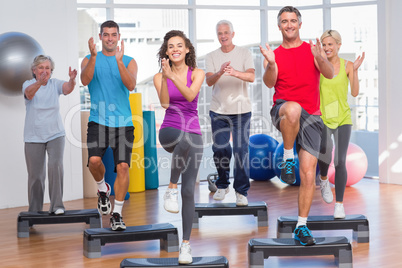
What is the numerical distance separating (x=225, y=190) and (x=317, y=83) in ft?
6.55

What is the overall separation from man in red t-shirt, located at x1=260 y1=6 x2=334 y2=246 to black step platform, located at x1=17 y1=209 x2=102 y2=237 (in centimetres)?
190

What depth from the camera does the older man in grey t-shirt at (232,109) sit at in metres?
5.59

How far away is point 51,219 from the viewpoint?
529 cm

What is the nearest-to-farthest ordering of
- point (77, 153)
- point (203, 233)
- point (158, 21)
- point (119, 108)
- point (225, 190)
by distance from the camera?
point (119, 108) → point (203, 233) → point (225, 190) → point (77, 153) → point (158, 21)

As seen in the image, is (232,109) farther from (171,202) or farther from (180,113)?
(171,202)

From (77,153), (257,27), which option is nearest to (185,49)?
(77,153)

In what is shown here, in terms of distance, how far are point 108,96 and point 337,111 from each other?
6.08 ft

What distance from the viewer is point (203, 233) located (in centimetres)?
527

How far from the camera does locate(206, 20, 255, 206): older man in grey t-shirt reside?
5590 mm

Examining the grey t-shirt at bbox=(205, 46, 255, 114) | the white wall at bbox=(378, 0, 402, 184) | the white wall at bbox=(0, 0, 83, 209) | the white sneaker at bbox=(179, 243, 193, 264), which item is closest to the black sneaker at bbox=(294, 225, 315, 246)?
the white sneaker at bbox=(179, 243, 193, 264)

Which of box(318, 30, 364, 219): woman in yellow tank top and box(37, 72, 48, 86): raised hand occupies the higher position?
box(37, 72, 48, 86): raised hand

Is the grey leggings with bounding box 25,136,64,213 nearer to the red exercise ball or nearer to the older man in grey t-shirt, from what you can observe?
the older man in grey t-shirt

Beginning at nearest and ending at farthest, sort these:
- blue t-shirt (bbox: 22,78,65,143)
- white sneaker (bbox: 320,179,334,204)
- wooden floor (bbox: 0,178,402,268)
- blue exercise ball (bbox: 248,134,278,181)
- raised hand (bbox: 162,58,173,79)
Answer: raised hand (bbox: 162,58,173,79), wooden floor (bbox: 0,178,402,268), white sneaker (bbox: 320,179,334,204), blue t-shirt (bbox: 22,78,65,143), blue exercise ball (bbox: 248,134,278,181)

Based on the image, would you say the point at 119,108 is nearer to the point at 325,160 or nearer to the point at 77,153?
the point at 325,160
